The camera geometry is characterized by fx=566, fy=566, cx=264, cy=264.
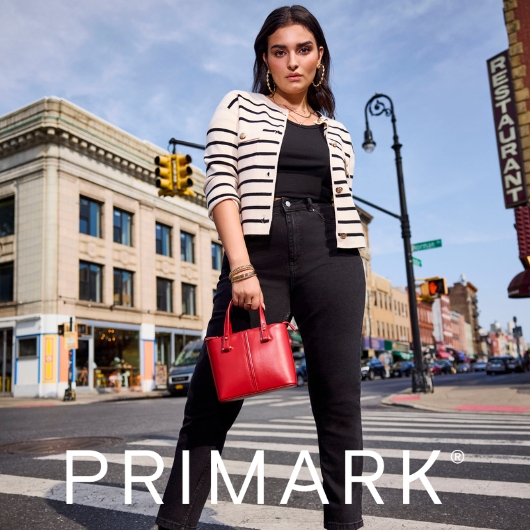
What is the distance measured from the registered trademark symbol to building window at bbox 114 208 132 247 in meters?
26.2

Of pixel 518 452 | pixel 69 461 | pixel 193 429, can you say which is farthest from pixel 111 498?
pixel 518 452

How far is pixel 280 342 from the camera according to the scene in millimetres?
2047

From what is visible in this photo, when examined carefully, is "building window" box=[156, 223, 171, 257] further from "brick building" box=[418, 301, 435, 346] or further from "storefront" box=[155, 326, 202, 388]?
"brick building" box=[418, 301, 435, 346]

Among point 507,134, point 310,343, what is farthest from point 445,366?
point 310,343

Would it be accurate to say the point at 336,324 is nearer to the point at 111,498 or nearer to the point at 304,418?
the point at 111,498

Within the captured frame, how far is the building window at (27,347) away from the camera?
81.7ft

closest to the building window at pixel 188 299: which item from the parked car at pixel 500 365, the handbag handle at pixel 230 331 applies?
the parked car at pixel 500 365

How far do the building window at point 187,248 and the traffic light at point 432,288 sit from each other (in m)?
20.7

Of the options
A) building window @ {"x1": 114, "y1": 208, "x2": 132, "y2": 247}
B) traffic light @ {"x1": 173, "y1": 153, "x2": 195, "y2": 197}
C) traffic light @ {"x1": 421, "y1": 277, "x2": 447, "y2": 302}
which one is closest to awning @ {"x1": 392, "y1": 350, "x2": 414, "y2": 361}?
building window @ {"x1": 114, "y1": 208, "x2": 132, "y2": 247}

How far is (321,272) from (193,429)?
2.54 feet

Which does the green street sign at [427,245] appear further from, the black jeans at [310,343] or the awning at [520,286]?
the black jeans at [310,343]

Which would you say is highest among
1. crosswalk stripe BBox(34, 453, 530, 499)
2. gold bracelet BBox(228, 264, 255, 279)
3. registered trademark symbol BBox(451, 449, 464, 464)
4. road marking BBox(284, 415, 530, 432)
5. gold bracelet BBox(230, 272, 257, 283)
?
gold bracelet BBox(228, 264, 255, 279)

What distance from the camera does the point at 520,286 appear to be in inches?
779

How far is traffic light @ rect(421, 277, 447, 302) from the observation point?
52.5 feet
